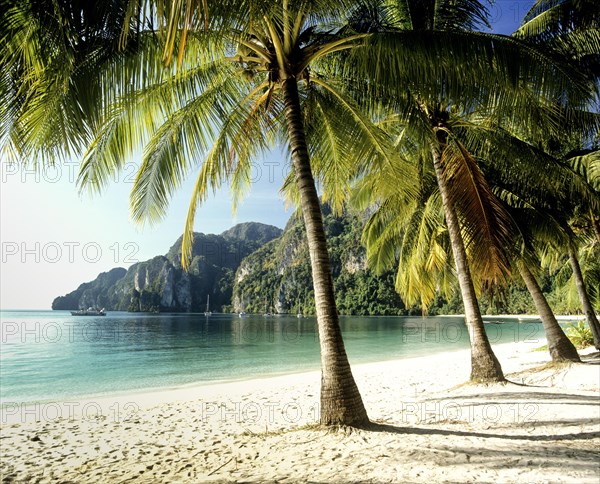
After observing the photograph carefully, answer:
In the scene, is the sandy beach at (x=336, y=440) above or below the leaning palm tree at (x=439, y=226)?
below

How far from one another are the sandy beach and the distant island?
5788 centimetres

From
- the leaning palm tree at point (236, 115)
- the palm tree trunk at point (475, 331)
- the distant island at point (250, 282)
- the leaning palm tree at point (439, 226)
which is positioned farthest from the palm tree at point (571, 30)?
the distant island at point (250, 282)

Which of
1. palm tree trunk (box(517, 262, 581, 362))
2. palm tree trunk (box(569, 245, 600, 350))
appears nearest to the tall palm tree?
palm tree trunk (box(517, 262, 581, 362))

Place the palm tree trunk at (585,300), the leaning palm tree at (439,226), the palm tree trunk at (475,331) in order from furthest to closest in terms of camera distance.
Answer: the palm tree trunk at (585,300)
the leaning palm tree at (439,226)
the palm tree trunk at (475,331)

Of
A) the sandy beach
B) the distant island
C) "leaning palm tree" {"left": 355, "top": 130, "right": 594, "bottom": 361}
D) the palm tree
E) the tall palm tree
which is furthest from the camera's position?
the distant island

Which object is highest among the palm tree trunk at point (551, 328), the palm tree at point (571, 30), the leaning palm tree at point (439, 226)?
the palm tree at point (571, 30)

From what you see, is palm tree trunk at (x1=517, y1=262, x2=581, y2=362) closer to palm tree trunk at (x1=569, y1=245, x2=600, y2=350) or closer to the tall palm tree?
the tall palm tree

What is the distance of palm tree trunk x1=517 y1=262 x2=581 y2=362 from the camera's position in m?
9.02

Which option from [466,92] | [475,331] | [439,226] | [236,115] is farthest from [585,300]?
[236,115]

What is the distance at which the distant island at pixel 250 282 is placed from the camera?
7838cm

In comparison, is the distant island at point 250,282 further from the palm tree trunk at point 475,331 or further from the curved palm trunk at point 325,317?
the curved palm trunk at point 325,317

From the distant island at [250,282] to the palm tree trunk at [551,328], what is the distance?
5537 cm

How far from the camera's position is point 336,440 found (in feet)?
14.1

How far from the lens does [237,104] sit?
6.10 meters
